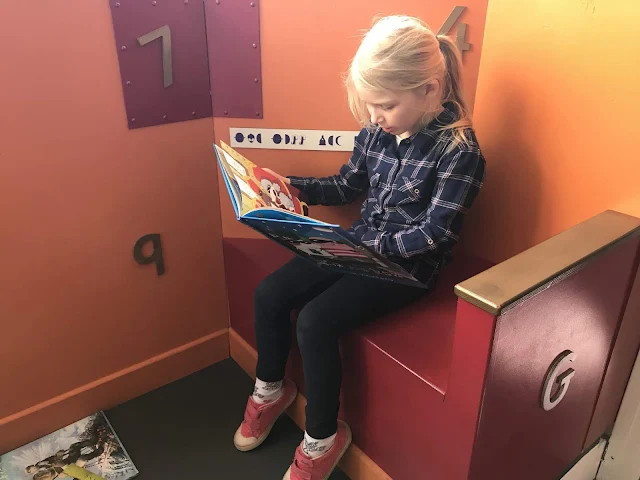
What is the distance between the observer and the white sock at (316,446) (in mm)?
1134

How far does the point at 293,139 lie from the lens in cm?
134

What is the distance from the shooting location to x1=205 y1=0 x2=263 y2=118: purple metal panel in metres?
1.25

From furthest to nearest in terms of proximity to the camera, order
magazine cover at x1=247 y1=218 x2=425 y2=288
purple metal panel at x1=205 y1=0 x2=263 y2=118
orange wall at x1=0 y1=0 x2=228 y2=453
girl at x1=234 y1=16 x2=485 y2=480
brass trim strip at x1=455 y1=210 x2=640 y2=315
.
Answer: purple metal panel at x1=205 y1=0 x2=263 y2=118
orange wall at x1=0 y1=0 x2=228 y2=453
girl at x1=234 y1=16 x2=485 y2=480
magazine cover at x1=247 y1=218 x2=425 y2=288
brass trim strip at x1=455 y1=210 x2=640 y2=315

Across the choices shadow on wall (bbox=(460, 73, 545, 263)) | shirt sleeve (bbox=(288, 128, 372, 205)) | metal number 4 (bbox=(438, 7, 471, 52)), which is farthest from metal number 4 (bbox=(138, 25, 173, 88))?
shadow on wall (bbox=(460, 73, 545, 263))

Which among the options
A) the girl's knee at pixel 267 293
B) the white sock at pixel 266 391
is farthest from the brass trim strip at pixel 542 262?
the white sock at pixel 266 391

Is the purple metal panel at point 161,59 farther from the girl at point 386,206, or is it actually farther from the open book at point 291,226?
the girl at point 386,206

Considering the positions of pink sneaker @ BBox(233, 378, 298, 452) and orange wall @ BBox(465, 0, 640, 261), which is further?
pink sneaker @ BBox(233, 378, 298, 452)

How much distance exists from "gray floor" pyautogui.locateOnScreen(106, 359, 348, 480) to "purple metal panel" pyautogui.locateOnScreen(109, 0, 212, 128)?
0.73m

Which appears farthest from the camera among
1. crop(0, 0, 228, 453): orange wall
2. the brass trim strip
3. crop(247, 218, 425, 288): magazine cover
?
crop(0, 0, 228, 453): orange wall

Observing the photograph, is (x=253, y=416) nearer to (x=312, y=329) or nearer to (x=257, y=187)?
(x=312, y=329)

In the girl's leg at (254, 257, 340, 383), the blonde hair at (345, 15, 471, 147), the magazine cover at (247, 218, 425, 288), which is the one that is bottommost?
the girl's leg at (254, 257, 340, 383)

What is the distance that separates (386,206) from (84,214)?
683 mm

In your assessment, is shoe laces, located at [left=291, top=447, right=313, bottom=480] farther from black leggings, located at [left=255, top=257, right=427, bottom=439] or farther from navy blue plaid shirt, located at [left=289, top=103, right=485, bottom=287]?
navy blue plaid shirt, located at [left=289, top=103, right=485, bottom=287]

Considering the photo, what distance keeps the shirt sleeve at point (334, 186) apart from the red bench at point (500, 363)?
29 cm
